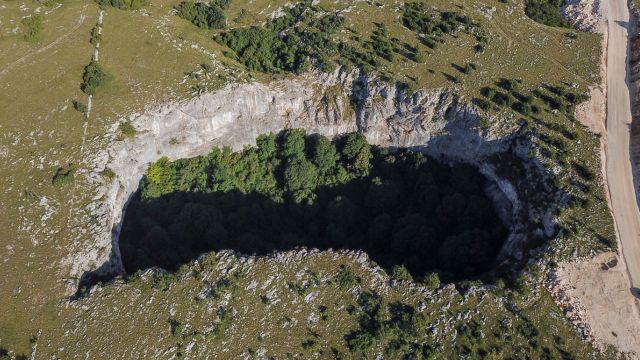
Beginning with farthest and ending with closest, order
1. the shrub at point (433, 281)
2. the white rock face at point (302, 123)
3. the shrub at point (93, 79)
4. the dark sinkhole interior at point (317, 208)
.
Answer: the shrub at point (93, 79)
the white rock face at point (302, 123)
the dark sinkhole interior at point (317, 208)
the shrub at point (433, 281)

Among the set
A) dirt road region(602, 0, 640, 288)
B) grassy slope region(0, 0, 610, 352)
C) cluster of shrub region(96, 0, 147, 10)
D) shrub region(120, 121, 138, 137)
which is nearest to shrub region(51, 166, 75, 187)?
grassy slope region(0, 0, 610, 352)

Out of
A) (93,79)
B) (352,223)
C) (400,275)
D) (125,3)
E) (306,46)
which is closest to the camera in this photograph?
(400,275)

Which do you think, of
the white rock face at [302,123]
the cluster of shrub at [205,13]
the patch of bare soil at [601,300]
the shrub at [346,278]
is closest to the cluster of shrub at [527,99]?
the white rock face at [302,123]

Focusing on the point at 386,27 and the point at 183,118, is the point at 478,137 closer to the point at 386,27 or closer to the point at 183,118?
the point at 386,27

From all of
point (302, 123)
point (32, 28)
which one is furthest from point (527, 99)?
point (32, 28)

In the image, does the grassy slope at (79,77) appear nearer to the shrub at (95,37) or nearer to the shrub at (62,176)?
the shrub at (95,37)

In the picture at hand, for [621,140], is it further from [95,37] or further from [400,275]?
[95,37]

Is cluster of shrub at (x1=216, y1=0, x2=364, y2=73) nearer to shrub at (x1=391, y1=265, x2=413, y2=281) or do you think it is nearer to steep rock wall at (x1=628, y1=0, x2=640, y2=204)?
shrub at (x1=391, y1=265, x2=413, y2=281)
